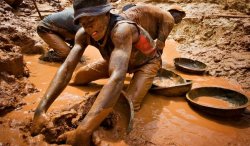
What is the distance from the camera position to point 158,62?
12.9ft

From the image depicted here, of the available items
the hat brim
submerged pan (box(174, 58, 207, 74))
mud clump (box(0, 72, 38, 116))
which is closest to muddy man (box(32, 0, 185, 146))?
the hat brim

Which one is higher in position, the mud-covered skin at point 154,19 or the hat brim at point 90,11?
the hat brim at point 90,11

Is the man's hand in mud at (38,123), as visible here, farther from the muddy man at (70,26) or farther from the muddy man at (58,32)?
the muddy man at (58,32)


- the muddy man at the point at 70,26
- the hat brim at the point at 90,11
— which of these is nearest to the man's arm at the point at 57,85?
the hat brim at the point at 90,11

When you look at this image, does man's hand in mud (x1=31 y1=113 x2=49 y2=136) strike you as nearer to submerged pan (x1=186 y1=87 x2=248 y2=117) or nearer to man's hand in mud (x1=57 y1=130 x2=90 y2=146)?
man's hand in mud (x1=57 y1=130 x2=90 y2=146)

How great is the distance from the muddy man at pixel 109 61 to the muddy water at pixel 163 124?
0.79ft

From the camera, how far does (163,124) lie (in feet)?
10.8

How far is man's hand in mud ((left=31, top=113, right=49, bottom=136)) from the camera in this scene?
2.55m

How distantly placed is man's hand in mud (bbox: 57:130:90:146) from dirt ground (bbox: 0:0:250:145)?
0.29 ft

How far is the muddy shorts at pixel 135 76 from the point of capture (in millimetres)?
3568

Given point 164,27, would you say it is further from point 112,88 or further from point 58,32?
point 112,88

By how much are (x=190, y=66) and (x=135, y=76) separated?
7.23 ft

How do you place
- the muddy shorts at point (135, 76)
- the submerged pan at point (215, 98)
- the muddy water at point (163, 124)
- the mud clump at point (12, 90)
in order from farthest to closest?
1. the submerged pan at point (215, 98)
2. the muddy shorts at point (135, 76)
3. the mud clump at point (12, 90)
4. the muddy water at point (163, 124)

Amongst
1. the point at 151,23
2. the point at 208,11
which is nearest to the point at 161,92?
the point at 151,23
